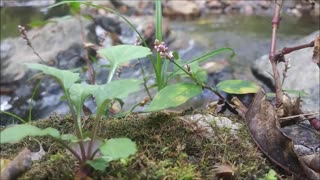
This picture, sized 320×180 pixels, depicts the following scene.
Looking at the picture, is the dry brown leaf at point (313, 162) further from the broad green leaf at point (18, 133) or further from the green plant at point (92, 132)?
the broad green leaf at point (18, 133)

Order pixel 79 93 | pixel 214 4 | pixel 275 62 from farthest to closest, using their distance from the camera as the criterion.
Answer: pixel 214 4
pixel 275 62
pixel 79 93

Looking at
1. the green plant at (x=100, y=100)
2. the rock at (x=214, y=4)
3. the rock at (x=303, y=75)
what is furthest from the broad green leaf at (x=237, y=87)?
the rock at (x=214, y=4)

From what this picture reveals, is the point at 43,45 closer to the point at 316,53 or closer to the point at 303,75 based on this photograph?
the point at 303,75

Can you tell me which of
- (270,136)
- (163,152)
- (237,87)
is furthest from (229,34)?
(163,152)

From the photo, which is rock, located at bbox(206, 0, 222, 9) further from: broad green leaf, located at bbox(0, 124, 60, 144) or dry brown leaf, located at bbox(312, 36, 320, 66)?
broad green leaf, located at bbox(0, 124, 60, 144)

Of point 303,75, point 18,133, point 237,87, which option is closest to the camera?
point 18,133

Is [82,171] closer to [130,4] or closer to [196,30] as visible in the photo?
[196,30]
